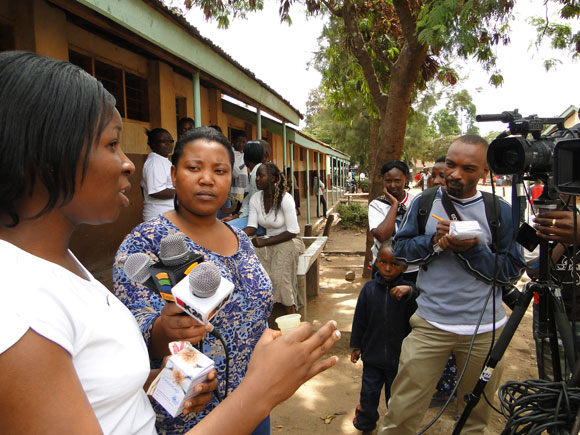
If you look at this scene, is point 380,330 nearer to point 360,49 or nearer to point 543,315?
point 543,315

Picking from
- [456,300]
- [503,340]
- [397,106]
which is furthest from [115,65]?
[503,340]

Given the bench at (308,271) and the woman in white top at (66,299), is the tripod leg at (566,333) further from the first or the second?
the bench at (308,271)

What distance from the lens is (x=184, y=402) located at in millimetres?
960

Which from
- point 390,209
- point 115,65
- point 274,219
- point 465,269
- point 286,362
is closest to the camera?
point 286,362

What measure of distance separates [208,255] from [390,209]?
240cm

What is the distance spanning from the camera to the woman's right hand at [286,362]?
89cm

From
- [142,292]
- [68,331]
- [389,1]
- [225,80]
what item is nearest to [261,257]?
[225,80]

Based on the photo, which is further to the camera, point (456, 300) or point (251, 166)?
point (251, 166)

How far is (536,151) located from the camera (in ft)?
5.69

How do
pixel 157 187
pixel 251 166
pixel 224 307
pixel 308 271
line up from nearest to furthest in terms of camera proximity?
pixel 224 307, pixel 157 187, pixel 251 166, pixel 308 271

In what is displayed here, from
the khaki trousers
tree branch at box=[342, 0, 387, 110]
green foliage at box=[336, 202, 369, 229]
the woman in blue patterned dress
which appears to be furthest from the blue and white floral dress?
green foliage at box=[336, 202, 369, 229]

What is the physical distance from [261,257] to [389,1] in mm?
5147

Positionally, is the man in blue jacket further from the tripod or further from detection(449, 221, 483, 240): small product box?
the tripod

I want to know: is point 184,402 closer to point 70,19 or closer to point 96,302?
point 96,302
